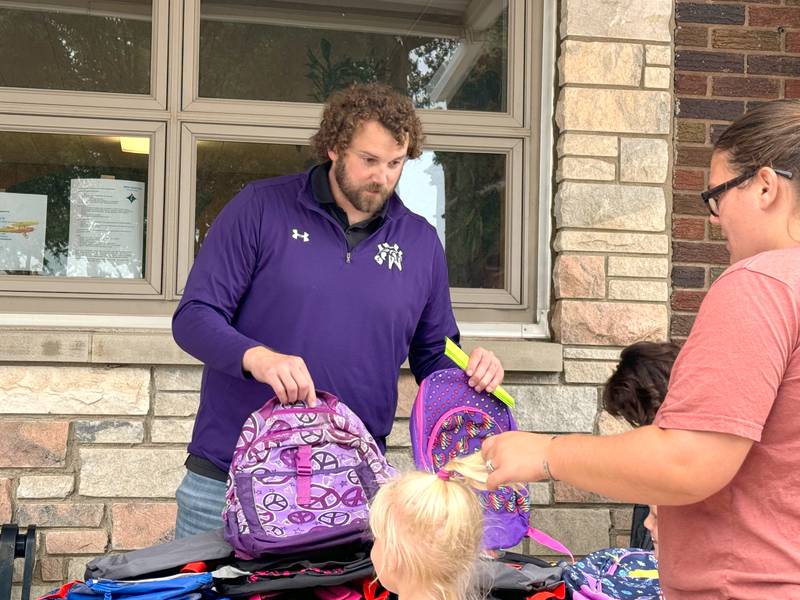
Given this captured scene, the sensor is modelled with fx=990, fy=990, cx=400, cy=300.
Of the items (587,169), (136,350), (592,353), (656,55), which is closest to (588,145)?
(587,169)

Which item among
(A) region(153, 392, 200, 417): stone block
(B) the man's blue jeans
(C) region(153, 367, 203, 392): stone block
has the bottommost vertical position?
(B) the man's blue jeans

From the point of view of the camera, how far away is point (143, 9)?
155 inches

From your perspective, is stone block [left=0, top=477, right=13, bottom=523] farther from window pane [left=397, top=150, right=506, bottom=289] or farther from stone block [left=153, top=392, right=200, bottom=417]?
window pane [left=397, top=150, right=506, bottom=289]

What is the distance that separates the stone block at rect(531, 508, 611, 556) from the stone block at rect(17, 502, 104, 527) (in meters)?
1.64

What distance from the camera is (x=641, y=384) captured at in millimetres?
2703

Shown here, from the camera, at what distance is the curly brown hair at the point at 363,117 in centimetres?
272

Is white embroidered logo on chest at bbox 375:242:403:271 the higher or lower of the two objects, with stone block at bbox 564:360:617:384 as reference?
higher

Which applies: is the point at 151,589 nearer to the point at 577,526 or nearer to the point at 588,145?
the point at 577,526

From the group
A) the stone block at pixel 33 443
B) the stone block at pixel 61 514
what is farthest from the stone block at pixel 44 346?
the stone block at pixel 61 514

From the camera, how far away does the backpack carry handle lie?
232 centimetres

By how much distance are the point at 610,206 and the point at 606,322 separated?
454 millimetres

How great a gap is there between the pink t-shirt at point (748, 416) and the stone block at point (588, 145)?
2505 millimetres

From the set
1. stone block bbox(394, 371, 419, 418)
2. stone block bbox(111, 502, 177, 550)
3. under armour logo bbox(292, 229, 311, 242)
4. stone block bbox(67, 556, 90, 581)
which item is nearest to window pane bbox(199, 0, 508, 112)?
stone block bbox(394, 371, 419, 418)

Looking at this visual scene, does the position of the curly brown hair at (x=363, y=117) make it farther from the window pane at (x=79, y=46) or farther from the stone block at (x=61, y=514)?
the stone block at (x=61, y=514)
